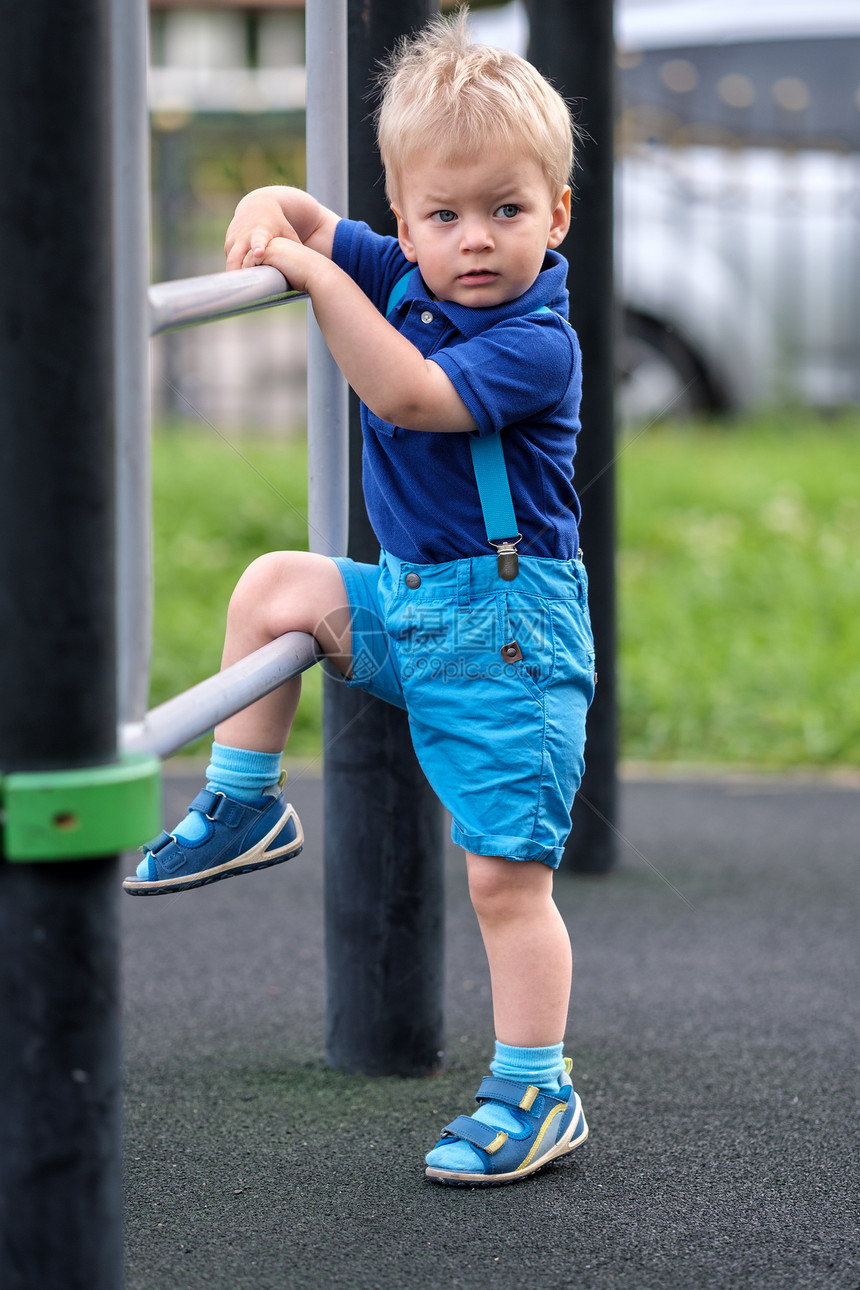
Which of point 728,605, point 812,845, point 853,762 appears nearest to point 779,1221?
point 812,845

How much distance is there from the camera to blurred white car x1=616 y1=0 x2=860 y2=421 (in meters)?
6.29

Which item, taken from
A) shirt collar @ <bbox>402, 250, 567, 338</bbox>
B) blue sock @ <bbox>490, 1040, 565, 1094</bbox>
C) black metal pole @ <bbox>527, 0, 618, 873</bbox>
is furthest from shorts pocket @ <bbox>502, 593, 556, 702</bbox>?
black metal pole @ <bbox>527, 0, 618, 873</bbox>

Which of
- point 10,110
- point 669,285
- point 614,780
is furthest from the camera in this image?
point 669,285

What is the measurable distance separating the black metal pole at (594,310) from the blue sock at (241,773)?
3.90ft

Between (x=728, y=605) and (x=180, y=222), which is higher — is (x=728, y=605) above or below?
below

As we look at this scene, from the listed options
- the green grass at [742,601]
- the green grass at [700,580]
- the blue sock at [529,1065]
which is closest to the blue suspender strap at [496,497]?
the blue sock at [529,1065]

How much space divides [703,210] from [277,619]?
17.4ft

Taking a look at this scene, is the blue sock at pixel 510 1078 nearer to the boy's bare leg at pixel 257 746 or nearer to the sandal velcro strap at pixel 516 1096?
the sandal velcro strap at pixel 516 1096

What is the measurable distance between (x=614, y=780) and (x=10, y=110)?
200 centimetres

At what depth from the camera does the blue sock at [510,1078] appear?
5.06 feet

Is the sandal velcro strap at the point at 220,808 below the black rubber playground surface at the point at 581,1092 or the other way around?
the other way around

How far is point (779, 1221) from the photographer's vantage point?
1.46m

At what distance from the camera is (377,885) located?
182 cm

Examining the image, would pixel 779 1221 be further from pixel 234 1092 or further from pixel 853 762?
pixel 853 762
